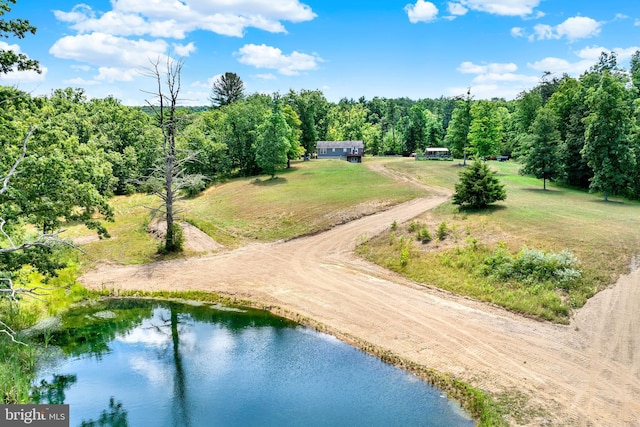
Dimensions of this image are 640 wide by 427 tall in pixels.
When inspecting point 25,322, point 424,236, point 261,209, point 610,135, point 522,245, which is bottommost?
point 25,322

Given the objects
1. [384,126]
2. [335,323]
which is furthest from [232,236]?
[384,126]

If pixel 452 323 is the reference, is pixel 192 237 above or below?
above

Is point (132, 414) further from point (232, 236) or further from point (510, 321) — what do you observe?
point (232, 236)

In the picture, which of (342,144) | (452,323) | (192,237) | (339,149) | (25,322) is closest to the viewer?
(25,322)

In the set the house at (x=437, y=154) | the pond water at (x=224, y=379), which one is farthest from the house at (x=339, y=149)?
the pond water at (x=224, y=379)

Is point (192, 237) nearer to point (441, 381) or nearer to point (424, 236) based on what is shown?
point (424, 236)

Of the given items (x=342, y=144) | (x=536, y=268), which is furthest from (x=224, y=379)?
(x=342, y=144)

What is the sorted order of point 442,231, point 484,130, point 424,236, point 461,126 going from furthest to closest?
1. point 461,126
2. point 484,130
3. point 424,236
4. point 442,231
